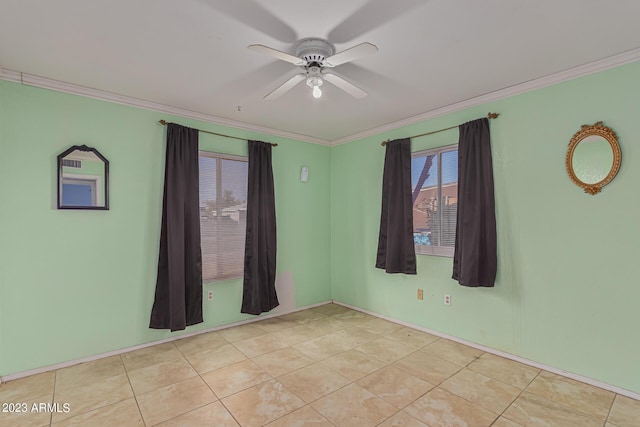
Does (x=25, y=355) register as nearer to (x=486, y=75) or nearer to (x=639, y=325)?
(x=486, y=75)

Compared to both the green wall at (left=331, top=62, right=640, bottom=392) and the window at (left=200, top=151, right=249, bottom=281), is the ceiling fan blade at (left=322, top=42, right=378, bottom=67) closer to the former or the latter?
the green wall at (left=331, top=62, right=640, bottom=392)

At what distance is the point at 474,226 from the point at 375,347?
5.06ft

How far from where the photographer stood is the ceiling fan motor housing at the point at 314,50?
212 cm

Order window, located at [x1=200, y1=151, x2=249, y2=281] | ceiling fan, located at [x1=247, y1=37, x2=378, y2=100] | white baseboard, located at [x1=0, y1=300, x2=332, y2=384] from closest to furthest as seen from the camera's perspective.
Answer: ceiling fan, located at [x1=247, y1=37, x2=378, y2=100] < white baseboard, located at [x1=0, y1=300, x2=332, y2=384] < window, located at [x1=200, y1=151, x2=249, y2=281]

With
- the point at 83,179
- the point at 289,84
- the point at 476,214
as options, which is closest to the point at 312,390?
the point at 476,214

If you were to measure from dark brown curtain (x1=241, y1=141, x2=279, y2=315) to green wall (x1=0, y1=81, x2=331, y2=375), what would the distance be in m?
0.37

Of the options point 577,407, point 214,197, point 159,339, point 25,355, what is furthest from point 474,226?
point 25,355

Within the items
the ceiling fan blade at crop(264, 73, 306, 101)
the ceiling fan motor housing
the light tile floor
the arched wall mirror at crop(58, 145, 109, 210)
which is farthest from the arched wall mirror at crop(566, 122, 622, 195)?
the arched wall mirror at crop(58, 145, 109, 210)

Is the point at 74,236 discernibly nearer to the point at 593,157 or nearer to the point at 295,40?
the point at 295,40

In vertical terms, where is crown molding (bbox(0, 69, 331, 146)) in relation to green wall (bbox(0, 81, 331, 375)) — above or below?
above

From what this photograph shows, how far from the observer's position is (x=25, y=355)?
2.62m

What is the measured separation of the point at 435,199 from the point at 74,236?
3579 millimetres

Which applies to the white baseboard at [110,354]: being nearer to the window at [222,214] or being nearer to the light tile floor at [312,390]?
the light tile floor at [312,390]

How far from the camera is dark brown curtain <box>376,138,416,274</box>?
3709mm
